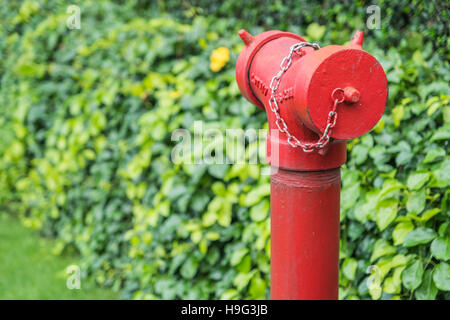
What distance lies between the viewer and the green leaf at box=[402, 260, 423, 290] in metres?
1.68

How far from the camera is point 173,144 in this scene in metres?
2.74

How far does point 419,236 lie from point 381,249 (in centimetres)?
19

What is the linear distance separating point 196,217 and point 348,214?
88 centimetres

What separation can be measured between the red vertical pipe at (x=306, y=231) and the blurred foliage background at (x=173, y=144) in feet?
1.24

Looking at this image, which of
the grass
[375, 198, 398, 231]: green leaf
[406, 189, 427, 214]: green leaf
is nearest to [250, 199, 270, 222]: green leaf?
[375, 198, 398, 231]: green leaf

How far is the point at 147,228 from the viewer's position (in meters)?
2.74

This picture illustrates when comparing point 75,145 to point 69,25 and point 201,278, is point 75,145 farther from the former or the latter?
point 201,278

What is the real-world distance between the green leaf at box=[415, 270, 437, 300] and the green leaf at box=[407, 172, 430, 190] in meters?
0.31

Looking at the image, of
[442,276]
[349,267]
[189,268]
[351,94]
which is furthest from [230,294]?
[351,94]

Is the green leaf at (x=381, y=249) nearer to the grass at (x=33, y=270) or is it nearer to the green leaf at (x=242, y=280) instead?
the green leaf at (x=242, y=280)

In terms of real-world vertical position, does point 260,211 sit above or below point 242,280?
above

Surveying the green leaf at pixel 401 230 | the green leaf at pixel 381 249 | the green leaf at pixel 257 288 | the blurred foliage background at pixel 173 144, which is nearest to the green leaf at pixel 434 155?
the blurred foliage background at pixel 173 144

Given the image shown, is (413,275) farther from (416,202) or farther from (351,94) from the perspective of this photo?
(351,94)

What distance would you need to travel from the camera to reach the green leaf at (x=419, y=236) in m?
1.69
